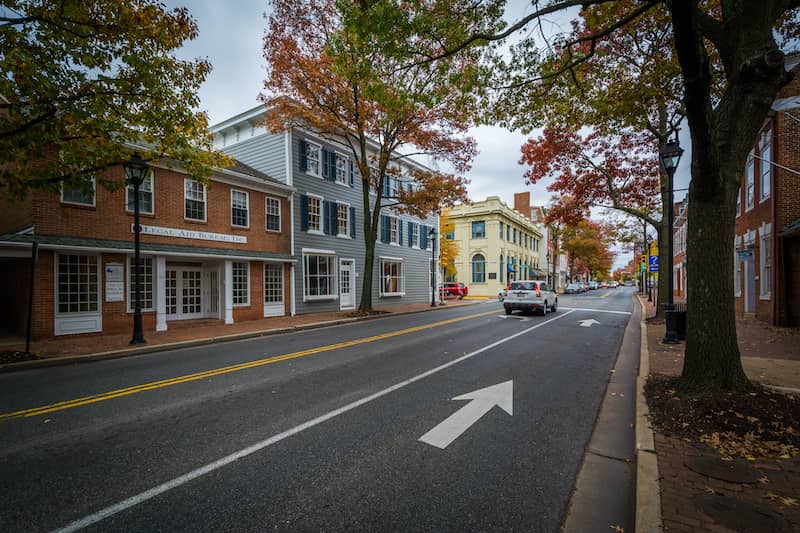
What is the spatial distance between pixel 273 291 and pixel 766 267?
2081 centimetres

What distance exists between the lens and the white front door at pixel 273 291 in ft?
59.2

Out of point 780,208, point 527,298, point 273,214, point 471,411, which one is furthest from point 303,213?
point 780,208

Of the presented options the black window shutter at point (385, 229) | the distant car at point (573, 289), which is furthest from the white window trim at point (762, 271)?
the distant car at point (573, 289)

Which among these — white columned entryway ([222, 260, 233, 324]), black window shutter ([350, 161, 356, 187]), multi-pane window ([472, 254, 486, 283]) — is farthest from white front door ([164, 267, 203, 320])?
multi-pane window ([472, 254, 486, 283])

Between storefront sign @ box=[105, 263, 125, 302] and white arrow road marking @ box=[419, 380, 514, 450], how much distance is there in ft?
42.0

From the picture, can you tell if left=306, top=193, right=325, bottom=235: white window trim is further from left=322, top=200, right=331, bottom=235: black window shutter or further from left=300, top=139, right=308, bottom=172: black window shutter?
left=300, top=139, right=308, bottom=172: black window shutter

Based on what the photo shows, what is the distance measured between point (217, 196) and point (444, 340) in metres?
11.6

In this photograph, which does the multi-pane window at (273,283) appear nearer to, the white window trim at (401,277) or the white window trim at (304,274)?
the white window trim at (304,274)

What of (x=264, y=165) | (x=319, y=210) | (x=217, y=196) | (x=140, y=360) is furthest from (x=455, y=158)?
(x=140, y=360)

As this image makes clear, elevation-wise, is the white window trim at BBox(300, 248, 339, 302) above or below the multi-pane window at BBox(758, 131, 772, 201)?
below

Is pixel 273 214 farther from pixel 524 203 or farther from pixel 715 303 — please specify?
pixel 524 203

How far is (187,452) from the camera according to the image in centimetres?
395

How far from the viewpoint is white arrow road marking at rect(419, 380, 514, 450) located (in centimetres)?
431

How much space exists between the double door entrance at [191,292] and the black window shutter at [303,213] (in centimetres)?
497
